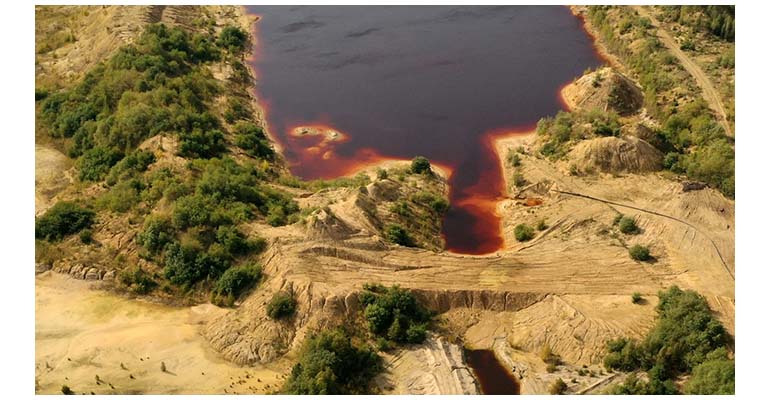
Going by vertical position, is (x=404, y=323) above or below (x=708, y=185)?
below

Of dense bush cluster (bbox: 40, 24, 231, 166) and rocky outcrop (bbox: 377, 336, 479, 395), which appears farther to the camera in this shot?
dense bush cluster (bbox: 40, 24, 231, 166)

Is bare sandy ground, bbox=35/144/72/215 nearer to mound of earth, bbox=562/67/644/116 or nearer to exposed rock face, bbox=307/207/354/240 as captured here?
exposed rock face, bbox=307/207/354/240

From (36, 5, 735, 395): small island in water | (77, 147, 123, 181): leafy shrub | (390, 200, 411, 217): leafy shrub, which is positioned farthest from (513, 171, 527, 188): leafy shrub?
(77, 147, 123, 181): leafy shrub

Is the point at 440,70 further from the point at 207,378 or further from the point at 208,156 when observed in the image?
the point at 207,378

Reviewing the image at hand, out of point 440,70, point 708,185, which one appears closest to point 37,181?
point 440,70

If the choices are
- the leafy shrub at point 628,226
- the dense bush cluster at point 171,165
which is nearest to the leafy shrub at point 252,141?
the dense bush cluster at point 171,165

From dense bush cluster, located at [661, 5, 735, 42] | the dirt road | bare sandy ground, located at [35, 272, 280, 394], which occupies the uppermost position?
→ dense bush cluster, located at [661, 5, 735, 42]
